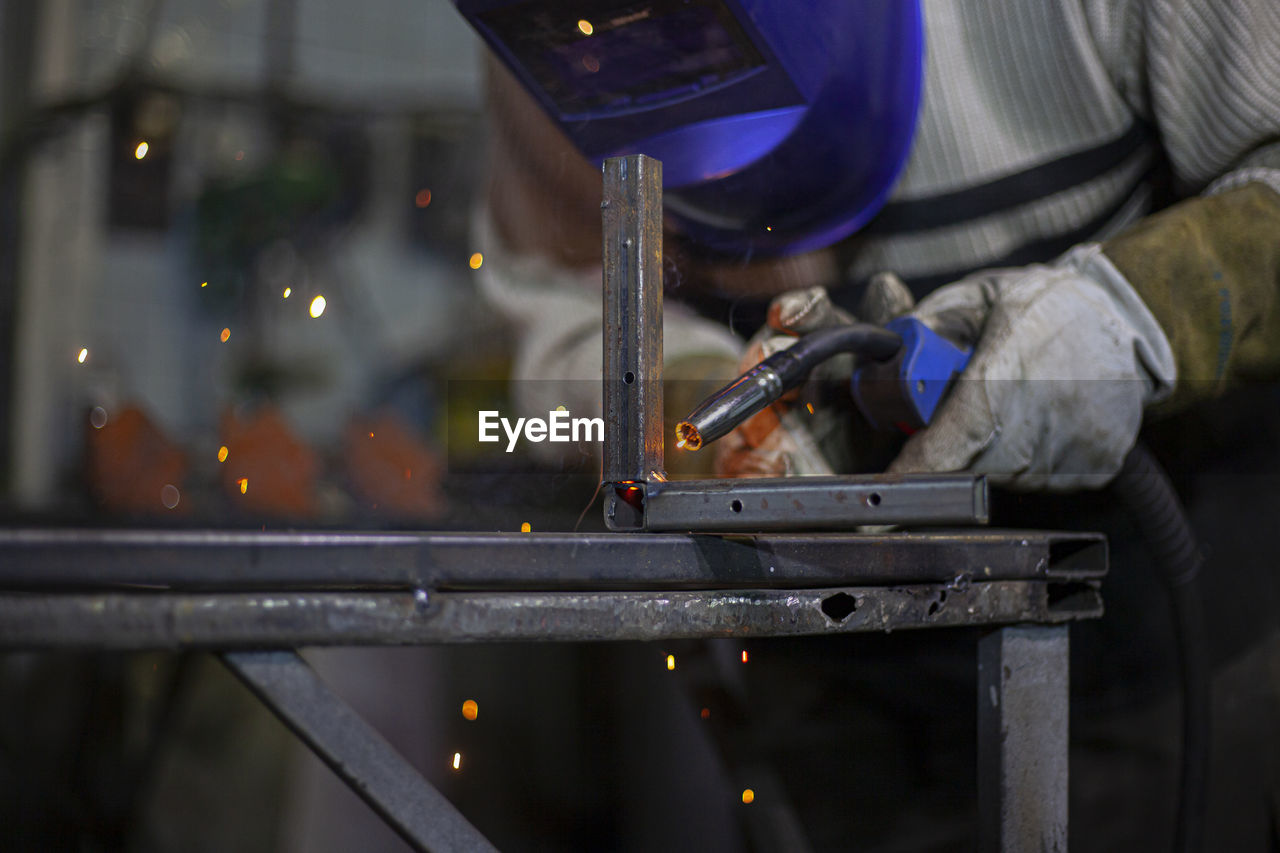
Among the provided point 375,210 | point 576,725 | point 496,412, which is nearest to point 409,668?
point 576,725

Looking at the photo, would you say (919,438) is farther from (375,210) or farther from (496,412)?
(375,210)

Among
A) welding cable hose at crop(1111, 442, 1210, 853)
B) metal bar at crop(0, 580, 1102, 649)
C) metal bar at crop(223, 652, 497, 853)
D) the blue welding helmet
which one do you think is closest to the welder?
the blue welding helmet

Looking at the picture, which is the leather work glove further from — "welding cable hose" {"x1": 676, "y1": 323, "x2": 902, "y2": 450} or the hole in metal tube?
the hole in metal tube

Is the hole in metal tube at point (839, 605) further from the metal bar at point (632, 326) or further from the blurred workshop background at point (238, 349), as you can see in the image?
the blurred workshop background at point (238, 349)

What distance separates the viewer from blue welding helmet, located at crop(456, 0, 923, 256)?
1.83 feet

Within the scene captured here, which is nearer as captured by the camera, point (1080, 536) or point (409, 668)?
point (1080, 536)

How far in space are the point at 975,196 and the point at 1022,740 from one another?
485 mm

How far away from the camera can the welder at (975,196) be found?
1.98ft

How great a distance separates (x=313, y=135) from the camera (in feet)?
3.57

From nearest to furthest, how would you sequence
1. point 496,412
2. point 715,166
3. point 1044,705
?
point 1044,705 → point 715,166 → point 496,412

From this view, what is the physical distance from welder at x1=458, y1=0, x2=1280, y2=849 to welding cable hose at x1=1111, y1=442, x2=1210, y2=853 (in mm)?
102

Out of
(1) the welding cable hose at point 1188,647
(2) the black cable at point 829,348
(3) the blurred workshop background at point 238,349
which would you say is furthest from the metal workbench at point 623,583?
(3) the blurred workshop background at point 238,349

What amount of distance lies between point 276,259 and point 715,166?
0.69 meters

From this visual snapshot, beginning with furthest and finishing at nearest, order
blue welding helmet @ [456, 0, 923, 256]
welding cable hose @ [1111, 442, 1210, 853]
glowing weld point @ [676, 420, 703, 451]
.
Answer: welding cable hose @ [1111, 442, 1210, 853] < blue welding helmet @ [456, 0, 923, 256] < glowing weld point @ [676, 420, 703, 451]
